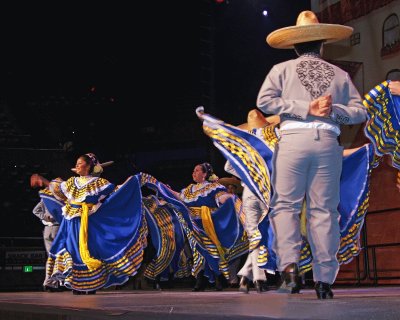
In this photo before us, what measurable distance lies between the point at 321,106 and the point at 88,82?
13.8 m

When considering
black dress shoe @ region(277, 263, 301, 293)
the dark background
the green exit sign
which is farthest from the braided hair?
the dark background

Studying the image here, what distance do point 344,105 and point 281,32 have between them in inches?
22.0

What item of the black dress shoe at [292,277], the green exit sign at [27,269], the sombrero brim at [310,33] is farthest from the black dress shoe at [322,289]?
the green exit sign at [27,269]

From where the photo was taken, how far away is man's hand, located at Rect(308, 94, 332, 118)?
3.98 meters

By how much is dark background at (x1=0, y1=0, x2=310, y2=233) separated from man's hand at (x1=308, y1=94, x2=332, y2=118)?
413 inches

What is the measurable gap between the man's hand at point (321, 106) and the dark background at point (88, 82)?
10486mm

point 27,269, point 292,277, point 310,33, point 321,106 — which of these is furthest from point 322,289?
point 27,269

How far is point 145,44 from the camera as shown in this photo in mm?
16469

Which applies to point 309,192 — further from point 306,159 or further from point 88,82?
point 88,82

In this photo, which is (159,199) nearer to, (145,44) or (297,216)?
(297,216)

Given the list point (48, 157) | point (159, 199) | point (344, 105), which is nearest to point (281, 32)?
point (344, 105)

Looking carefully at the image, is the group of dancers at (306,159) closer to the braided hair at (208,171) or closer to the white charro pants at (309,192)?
the white charro pants at (309,192)

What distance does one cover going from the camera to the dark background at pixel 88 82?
15594mm

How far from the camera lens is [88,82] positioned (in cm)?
1736
